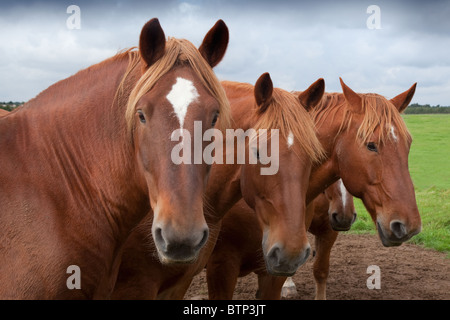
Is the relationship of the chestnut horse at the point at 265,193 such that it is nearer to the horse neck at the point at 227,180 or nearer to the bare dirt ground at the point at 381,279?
the horse neck at the point at 227,180

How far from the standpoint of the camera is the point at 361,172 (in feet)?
14.9

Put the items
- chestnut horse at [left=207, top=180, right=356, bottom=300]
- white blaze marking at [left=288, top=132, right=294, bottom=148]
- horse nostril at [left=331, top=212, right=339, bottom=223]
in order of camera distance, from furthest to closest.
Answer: horse nostril at [left=331, top=212, right=339, bottom=223] → chestnut horse at [left=207, top=180, right=356, bottom=300] → white blaze marking at [left=288, top=132, right=294, bottom=148]

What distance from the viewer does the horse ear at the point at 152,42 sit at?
285cm

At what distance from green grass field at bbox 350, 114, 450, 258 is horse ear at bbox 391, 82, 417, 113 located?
757 millimetres

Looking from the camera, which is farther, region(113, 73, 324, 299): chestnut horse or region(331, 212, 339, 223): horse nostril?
region(331, 212, 339, 223): horse nostril

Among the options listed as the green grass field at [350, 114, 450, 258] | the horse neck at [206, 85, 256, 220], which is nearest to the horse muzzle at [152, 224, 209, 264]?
the horse neck at [206, 85, 256, 220]

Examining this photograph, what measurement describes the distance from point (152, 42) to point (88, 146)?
2.78 ft

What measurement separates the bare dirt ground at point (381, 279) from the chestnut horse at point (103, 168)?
4.44 metres

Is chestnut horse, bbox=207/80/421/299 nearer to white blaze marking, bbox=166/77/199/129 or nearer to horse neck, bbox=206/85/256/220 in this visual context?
horse neck, bbox=206/85/256/220

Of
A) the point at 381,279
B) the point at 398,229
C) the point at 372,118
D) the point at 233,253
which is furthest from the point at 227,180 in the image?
the point at 381,279

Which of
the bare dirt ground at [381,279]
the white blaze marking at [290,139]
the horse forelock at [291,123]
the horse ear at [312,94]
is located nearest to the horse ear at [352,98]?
the horse ear at [312,94]

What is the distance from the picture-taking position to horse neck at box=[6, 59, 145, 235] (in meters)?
3.00

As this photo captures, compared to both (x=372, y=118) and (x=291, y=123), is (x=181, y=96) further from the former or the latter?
(x=372, y=118)

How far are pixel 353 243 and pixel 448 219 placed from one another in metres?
3.01
